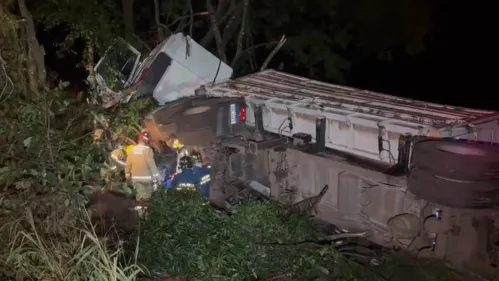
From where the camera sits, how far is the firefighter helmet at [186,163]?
8.32m

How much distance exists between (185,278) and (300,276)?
1.07m

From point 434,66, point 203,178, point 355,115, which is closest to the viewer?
point 355,115

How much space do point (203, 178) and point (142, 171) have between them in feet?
2.89

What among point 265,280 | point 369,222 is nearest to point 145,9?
point 369,222

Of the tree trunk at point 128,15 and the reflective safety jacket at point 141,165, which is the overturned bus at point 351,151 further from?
the tree trunk at point 128,15

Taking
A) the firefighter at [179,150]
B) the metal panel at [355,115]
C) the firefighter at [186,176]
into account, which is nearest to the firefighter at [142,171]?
the firefighter at [186,176]

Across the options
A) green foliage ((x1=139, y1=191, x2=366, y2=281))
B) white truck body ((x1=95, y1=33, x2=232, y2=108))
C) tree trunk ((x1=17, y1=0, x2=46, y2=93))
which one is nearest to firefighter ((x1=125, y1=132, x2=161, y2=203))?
green foliage ((x1=139, y1=191, x2=366, y2=281))

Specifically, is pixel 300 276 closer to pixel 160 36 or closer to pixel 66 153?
pixel 66 153

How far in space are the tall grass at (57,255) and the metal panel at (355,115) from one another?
11.1 feet

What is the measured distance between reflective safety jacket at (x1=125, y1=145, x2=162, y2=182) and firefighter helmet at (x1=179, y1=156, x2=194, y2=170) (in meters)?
0.40

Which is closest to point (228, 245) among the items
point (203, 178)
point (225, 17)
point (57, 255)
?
point (57, 255)

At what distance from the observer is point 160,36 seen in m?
13.7

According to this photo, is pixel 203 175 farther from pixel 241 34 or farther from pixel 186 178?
pixel 241 34

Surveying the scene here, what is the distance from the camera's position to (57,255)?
472cm
